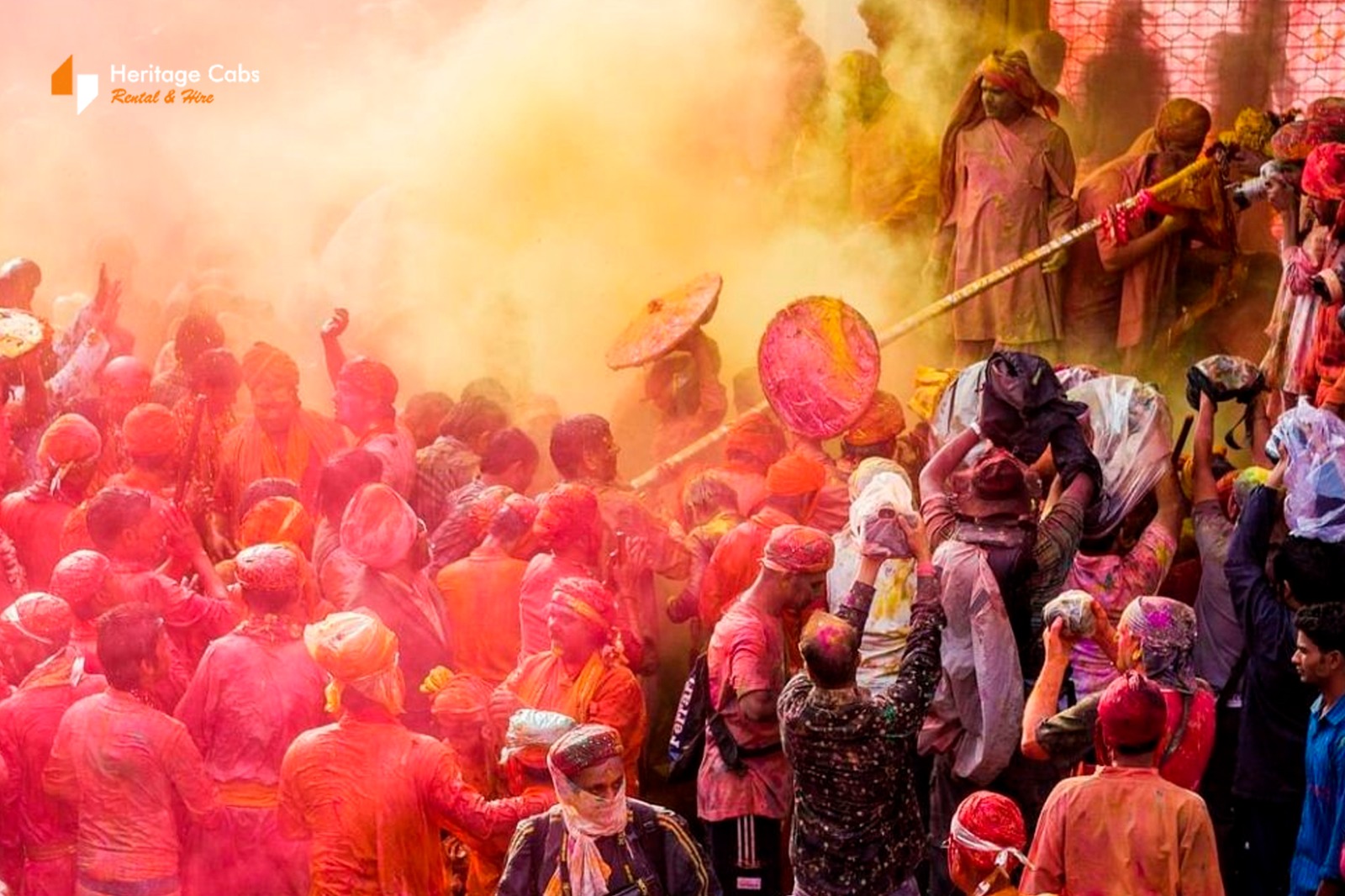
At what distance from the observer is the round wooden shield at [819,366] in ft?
35.9

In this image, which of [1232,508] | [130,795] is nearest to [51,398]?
[130,795]

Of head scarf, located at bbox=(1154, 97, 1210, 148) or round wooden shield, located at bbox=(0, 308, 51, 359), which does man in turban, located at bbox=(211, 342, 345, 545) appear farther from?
head scarf, located at bbox=(1154, 97, 1210, 148)

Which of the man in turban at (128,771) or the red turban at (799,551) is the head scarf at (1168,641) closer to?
the red turban at (799,551)

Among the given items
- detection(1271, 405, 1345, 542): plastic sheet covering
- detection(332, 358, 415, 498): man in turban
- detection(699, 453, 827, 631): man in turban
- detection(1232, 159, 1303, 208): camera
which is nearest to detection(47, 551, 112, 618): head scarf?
detection(332, 358, 415, 498): man in turban

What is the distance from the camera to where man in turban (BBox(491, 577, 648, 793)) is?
892 centimetres

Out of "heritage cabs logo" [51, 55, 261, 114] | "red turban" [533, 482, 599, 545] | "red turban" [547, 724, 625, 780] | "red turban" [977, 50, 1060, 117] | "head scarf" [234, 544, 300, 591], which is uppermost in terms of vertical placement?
"heritage cabs logo" [51, 55, 261, 114]

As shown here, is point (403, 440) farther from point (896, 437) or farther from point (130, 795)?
point (130, 795)

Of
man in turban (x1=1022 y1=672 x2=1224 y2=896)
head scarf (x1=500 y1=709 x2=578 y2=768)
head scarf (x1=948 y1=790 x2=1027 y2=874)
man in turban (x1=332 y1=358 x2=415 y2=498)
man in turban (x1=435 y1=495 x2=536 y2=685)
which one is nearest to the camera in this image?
man in turban (x1=1022 y1=672 x2=1224 y2=896)

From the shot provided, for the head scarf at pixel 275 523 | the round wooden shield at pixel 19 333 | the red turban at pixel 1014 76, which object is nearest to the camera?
the head scarf at pixel 275 523

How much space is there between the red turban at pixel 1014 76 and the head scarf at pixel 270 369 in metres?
4.06

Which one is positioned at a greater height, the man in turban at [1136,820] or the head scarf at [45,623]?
the head scarf at [45,623]

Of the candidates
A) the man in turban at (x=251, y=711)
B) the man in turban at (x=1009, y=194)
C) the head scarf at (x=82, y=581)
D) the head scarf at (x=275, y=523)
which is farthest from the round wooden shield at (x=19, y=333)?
the man in turban at (x=1009, y=194)

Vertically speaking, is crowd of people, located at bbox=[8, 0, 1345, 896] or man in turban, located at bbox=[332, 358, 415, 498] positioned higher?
man in turban, located at bbox=[332, 358, 415, 498]

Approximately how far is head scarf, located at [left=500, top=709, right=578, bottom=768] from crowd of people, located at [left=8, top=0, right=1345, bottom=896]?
22mm
